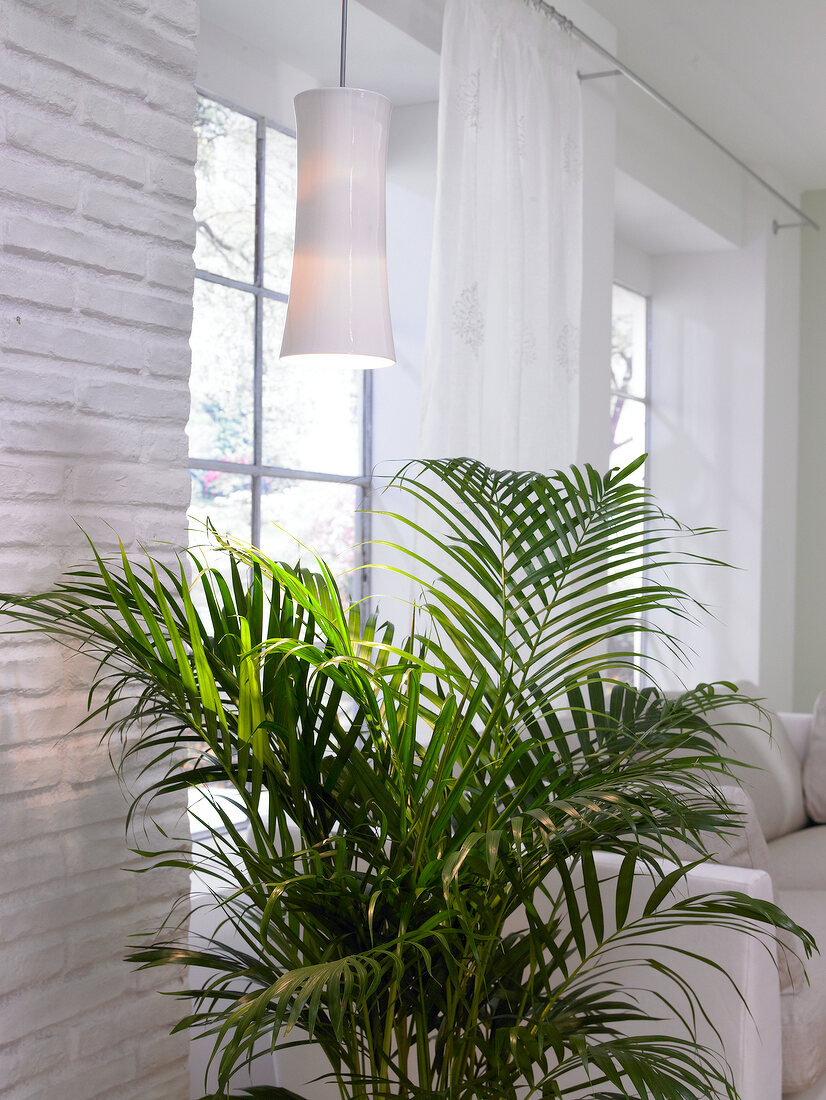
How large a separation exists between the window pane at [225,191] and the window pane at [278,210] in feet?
0.17

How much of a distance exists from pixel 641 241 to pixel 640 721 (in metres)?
3.26

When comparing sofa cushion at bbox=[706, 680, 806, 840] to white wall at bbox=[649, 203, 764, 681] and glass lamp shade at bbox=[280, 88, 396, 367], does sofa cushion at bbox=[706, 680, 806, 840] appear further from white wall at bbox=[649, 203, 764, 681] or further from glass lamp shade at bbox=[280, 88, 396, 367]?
glass lamp shade at bbox=[280, 88, 396, 367]

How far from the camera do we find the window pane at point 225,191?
8.23 ft

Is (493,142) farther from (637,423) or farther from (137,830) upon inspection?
(637,423)

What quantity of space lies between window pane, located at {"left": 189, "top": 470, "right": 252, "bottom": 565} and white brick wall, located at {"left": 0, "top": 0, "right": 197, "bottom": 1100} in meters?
0.76

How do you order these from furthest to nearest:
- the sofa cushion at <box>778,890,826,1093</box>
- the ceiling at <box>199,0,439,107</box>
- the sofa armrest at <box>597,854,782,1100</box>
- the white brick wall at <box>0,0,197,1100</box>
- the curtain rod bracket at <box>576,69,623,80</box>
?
the curtain rod bracket at <box>576,69,623,80</box> → the ceiling at <box>199,0,439,107</box> → the sofa cushion at <box>778,890,826,1093</box> → the sofa armrest at <box>597,854,782,1100</box> → the white brick wall at <box>0,0,197,1100</box>

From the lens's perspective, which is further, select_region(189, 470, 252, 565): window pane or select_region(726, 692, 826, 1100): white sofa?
select_region(189, 470, 252, 565): window pane

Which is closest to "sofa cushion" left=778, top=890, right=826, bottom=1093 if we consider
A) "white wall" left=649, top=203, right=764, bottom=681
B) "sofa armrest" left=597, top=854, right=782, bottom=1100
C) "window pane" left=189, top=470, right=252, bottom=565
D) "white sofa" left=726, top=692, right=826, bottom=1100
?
"white sofa" left=726, top=692, right=826, bottom=1100

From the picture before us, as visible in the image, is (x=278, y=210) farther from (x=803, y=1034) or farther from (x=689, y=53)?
(x=803, y=1034)

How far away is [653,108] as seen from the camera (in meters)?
3.91

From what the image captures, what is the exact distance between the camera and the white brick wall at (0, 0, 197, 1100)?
1486 mm

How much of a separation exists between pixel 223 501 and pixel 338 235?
1095mm

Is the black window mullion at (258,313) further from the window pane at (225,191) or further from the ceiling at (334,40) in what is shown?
the ceiling at (334,40)

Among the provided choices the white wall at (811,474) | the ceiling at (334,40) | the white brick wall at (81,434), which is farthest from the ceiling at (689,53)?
the white brick wall at (81,434)
